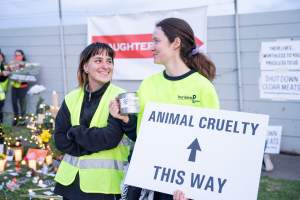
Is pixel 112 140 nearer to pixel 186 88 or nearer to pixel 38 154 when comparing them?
pixel 186 88

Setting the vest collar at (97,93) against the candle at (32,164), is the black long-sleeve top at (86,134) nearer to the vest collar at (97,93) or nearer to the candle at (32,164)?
the vest collar at (97,93)

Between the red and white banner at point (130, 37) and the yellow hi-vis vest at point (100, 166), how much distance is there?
14.4 ft

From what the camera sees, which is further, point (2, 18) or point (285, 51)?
point (2, 18)

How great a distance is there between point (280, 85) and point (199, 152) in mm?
4177

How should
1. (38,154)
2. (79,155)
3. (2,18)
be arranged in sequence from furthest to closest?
1. (2,18)
2. (38,154)
3. (79,155)

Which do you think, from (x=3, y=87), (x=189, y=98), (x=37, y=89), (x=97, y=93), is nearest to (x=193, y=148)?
(x=189, y=98)

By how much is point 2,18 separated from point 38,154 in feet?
16.5

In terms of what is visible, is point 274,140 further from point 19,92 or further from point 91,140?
point 19,92

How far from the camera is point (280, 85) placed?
5.55m

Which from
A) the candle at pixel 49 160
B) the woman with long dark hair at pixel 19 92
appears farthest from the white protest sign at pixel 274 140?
the woman with long dark hair at pixel 19 92

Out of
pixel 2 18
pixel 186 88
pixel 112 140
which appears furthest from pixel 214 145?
pixel 2 18

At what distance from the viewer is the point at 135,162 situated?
1905 millimetres

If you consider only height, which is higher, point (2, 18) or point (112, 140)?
point (2, 18)

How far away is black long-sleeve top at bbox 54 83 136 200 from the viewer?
6.57 ft
